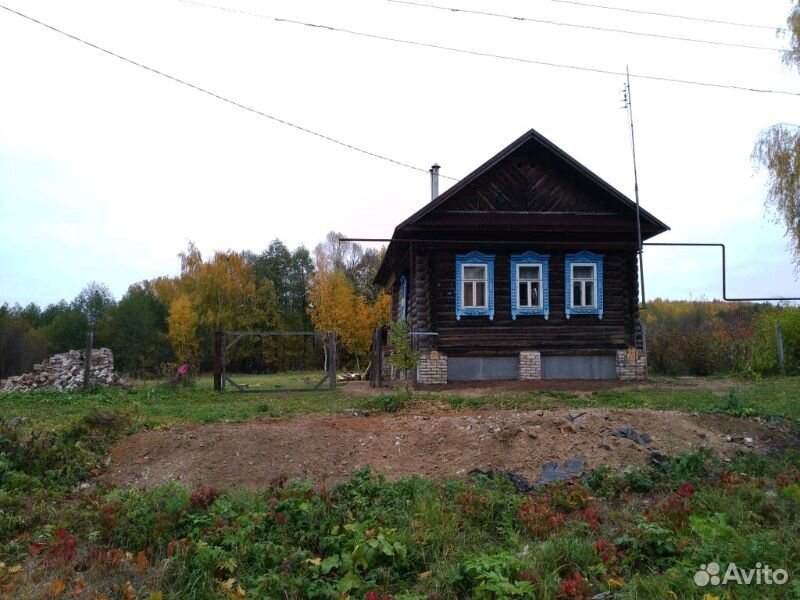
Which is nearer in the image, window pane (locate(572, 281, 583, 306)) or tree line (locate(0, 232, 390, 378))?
window pane (locate(572, 281, 583, 306))

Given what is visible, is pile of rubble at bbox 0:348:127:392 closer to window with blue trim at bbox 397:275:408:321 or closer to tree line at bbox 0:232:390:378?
window with blue trim at bbox 397:275:408:321

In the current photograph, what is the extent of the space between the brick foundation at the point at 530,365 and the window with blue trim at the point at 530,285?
114cm

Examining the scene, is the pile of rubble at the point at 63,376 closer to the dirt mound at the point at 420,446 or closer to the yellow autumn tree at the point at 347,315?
the dirt mound at the point at 420,446

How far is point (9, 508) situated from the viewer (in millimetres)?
6195

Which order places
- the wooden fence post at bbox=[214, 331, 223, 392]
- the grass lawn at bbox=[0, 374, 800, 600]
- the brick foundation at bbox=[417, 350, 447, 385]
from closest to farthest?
the grass lawn at bbox=[0, 374, 800, 600]
the wooden fence post at bbox=[214, 331, 223, 392]
the brick foundation at bbox=[417, 350, 447, 385]

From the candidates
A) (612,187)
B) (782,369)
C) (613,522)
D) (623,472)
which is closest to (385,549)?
(613,522)

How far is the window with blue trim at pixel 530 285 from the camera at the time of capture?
19156 millimetres

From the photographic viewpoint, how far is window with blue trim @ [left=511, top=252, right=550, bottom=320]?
19.2m

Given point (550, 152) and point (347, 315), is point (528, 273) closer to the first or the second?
point (550, 152)

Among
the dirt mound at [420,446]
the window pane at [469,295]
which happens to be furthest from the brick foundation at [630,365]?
the dirt mound at [420,446]

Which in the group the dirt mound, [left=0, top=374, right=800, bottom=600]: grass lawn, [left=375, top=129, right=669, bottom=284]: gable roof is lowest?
[left=0, top=374, right=800, bottom=600]: grass lawn

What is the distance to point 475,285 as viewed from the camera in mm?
19250

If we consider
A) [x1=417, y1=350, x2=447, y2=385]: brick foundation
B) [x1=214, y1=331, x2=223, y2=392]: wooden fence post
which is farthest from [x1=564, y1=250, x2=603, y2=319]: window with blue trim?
[x1=214, y1=331, x2=223, y2=392]: wooden fence post

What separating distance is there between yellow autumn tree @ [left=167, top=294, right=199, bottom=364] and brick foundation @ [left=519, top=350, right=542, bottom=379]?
3134 centimetres
